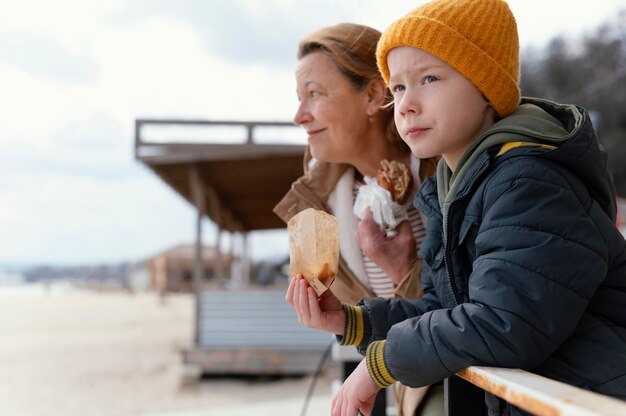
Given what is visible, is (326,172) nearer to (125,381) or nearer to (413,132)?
(413,132)

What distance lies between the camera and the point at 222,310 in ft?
32.6

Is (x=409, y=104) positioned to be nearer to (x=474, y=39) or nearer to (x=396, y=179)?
(x=474, y=39)

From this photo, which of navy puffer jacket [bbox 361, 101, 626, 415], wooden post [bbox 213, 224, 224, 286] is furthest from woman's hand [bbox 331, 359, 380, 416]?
wooden post [bbox 213, 224, 224, 286]

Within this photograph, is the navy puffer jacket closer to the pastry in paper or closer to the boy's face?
the boy's face

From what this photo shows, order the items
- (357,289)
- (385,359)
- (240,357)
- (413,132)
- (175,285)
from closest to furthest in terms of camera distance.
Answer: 1. (385,359)
2. (413,132)
3. (357,289)
4. (240,357)
5. (175,285)

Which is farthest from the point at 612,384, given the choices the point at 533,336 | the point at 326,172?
the point at 326,172

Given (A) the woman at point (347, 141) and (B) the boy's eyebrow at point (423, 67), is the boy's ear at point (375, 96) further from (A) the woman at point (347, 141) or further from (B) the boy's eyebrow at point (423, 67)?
(B) the boy's eyebrow at point (423, 67)

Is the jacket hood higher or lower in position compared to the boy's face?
lower

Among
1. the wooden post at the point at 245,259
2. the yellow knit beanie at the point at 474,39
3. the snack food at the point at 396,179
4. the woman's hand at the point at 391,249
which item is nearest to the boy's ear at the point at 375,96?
the snack food at the point at 396,179

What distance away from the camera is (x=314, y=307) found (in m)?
1.66

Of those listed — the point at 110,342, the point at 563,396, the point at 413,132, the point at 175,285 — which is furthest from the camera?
the point at 175,285

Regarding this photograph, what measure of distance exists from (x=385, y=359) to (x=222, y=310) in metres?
8.75

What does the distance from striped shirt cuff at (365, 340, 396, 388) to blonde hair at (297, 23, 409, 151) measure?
1083 mm

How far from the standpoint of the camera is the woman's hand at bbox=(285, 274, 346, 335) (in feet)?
5.34
